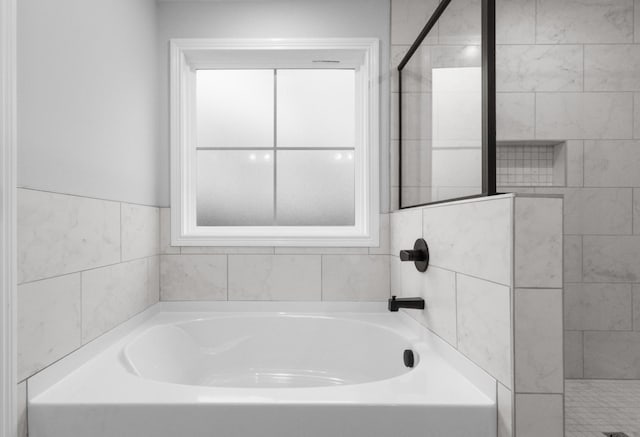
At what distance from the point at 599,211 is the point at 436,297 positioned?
101cm

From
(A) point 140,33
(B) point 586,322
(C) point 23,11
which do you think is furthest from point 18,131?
(B) point 586,322

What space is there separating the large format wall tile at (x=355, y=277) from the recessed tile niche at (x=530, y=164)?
739 millimetres

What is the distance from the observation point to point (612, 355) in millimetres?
1621

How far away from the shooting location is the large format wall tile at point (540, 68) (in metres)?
1.71

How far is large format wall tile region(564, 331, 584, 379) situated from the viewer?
1631 millimetres

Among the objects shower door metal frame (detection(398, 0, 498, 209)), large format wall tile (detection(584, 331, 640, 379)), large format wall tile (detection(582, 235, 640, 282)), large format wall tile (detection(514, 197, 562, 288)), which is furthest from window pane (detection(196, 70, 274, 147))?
large format wall tile (detection(584, 331, 640, 379))

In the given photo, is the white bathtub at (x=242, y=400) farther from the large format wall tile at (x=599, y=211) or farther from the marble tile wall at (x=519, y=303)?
the large format wall tile at (x=599, y=211)

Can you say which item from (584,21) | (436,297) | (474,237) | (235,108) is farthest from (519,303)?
(235,108)

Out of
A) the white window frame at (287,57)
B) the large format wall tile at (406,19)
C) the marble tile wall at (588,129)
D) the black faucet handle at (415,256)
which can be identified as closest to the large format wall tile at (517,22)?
the marble tile wall at (588,129)

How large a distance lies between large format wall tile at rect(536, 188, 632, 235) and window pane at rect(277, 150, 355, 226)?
1089mm

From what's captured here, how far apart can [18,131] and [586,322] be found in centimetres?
228

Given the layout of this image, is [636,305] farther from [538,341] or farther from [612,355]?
[538,341]

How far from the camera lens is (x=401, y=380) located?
104 cm

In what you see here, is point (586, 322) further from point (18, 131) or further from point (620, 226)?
point (18, 131)
